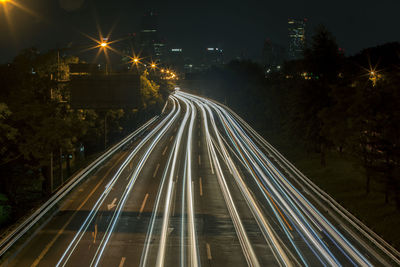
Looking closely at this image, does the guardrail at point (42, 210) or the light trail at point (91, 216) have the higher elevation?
the guardrail at point (42, 210)

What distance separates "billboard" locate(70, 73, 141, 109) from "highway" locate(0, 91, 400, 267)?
546 cm

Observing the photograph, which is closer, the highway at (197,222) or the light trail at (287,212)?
the highway at (197,222)

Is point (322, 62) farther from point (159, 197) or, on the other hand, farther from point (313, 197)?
point (159, 197)

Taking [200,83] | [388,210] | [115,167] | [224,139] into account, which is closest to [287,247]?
[388,210]

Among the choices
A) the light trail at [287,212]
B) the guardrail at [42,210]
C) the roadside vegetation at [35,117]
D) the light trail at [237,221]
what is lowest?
the light trail at [237,221]

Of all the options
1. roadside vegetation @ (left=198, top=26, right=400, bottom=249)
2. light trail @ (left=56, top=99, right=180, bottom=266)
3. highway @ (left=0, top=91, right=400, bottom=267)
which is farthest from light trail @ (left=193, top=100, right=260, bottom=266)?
light trail @ (left=56, top=99, right=180, bottom=266)

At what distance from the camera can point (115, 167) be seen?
117 ft

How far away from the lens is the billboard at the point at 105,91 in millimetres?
28531

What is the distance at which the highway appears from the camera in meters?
16.8

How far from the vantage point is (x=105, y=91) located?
29.0 m

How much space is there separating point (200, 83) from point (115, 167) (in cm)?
14236

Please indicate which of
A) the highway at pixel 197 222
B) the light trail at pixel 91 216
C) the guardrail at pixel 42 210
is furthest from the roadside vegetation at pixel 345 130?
the guardrail at pixel 42 210

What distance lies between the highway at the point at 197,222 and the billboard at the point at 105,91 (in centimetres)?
546

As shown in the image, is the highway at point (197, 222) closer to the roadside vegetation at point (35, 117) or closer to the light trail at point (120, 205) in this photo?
the light trail at point (120, 205)
